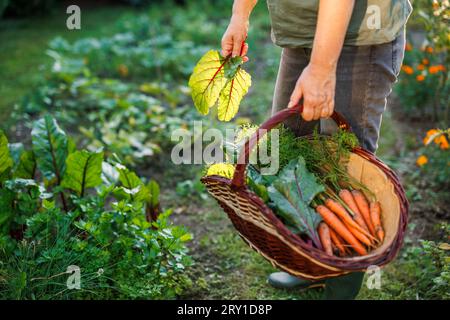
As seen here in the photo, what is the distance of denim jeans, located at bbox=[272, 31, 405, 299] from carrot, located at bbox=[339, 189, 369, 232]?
220 millimetres

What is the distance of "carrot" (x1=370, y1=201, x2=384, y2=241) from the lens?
173cm

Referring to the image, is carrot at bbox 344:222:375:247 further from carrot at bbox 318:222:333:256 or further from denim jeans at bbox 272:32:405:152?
denim jeans at bbox 272:32:405:152

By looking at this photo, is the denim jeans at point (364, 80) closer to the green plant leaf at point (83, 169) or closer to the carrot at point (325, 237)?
the carrot at point (325, 237)

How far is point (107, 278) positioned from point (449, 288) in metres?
1.30

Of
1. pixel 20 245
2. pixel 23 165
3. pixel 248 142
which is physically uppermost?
pixel 248 142

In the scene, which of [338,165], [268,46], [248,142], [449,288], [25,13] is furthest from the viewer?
[25,13]

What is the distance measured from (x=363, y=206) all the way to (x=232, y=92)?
61 cm

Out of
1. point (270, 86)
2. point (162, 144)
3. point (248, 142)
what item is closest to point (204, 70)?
point (248, 142)

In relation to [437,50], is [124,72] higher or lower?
lower

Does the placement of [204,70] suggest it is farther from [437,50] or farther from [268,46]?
[268,46]

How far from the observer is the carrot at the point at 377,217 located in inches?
67.9

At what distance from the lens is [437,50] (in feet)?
11.5

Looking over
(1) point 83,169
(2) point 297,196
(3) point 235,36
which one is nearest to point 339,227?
(2) point 297,196

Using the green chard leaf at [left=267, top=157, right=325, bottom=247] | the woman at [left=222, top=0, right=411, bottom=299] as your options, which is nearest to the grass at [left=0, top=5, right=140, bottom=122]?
the woman at [left=222, top=0, right=411, bottom=299]
